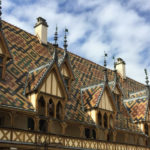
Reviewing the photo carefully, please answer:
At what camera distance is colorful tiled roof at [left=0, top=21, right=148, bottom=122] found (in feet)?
53.9

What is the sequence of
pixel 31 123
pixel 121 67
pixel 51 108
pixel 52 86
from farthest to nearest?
pixel 121 67, pixel 52 86, pixel 51 108, pixel 31 123

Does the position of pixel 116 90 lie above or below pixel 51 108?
above

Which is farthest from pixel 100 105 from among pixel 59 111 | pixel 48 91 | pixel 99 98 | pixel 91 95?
pixel 48 91

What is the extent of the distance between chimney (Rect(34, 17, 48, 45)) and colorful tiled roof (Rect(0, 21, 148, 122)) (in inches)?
18.0

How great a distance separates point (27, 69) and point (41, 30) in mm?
6349

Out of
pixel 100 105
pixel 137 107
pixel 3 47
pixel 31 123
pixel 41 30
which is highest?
pixel 41 30

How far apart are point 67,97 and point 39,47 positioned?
23.2ft

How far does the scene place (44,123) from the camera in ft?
56.4

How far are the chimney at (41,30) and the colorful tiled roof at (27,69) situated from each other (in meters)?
0.46


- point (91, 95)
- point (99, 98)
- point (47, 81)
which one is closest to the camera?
point (47, 81)

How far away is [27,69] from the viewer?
64.8 ft

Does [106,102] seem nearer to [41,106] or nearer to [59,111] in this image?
[59,111]

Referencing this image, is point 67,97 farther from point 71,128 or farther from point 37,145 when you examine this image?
point 37,145

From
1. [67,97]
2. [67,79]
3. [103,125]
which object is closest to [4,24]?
[67,79]
